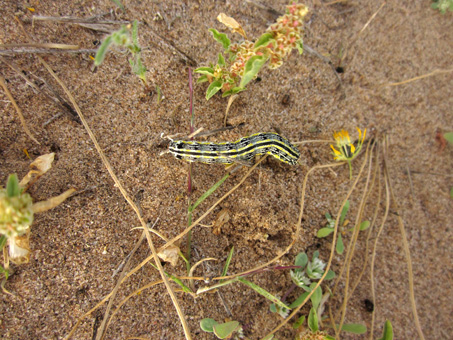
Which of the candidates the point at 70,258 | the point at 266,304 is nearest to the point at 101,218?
the point at 70,258

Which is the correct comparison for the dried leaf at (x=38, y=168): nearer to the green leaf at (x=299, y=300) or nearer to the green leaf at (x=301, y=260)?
the green leaf at (x=301, y=260)

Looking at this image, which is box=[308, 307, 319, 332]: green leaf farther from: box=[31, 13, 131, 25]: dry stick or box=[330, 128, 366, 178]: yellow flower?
box=[31, 13, 131, 25]: dry stick

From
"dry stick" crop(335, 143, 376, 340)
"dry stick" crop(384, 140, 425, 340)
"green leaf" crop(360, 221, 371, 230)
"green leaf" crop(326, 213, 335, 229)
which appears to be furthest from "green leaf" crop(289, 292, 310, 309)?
"dry stick" crop(384, 140, 425, 340)

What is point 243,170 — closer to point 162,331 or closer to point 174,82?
point 174,82

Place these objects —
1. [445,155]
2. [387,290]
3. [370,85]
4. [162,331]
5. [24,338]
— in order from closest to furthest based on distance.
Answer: [24,338] < [162,331] < [387,290] < [370,85] < [445,155]

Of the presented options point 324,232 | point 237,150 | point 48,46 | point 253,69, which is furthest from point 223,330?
point 48,46

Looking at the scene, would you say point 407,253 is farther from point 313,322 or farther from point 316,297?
point 313,322

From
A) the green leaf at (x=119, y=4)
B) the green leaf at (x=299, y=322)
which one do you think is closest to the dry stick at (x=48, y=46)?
the green leaf at (x=119, y=4)
